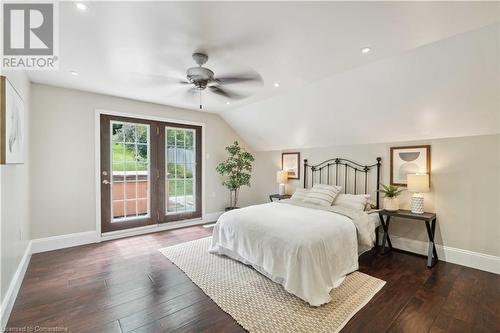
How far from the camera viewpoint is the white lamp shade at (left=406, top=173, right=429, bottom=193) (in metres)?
3.06

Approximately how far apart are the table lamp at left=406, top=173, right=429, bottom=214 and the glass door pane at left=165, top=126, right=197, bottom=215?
4.08 meters

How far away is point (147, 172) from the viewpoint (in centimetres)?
442

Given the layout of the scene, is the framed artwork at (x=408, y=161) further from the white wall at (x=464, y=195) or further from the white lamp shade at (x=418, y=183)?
the white lamp shade at (x=418, y=183)

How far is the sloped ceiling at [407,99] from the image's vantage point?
2312 millimetres

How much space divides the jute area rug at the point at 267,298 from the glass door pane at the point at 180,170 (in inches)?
75.5

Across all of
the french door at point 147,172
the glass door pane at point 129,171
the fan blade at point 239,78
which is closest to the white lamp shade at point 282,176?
the french door at point 147,172

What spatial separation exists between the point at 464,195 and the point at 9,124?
17.1 ft

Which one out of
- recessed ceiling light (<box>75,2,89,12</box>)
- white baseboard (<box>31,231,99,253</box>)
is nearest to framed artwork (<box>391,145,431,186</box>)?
recessed ceiling light (<box>75,2,89,12</box>)

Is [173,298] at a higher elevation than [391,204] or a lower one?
lower

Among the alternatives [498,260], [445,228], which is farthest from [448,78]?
[498,260]

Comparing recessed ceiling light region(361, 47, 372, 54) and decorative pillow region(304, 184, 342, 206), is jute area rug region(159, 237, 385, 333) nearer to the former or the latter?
decorative pillow region(304, 184, 342, 206)

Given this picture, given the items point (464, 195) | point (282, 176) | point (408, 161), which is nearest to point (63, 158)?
point (282, 176)

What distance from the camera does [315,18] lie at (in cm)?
185

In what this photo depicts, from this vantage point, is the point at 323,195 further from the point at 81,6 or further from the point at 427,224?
the point at 81,6
